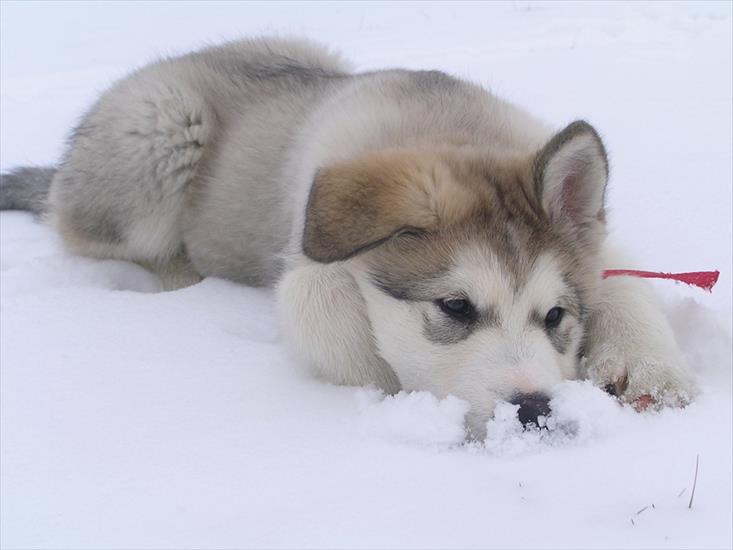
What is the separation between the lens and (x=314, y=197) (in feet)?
7.50

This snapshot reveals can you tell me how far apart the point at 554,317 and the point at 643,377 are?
0.31 metres

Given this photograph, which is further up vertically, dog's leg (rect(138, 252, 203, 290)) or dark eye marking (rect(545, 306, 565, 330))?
dark eye marking (rect(545, 306, 565, 330))

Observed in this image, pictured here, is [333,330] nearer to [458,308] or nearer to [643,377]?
[458,308]

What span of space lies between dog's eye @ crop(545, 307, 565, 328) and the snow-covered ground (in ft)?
0.88

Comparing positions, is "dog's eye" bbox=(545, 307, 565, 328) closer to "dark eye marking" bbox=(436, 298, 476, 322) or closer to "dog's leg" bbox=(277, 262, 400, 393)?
"dark eye marking" bbox=(436, 298, 476, 322)

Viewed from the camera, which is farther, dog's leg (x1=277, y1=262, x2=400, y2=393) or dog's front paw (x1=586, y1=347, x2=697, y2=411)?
dog's leg (x1=277, y1=262, x2=400, y2=393)

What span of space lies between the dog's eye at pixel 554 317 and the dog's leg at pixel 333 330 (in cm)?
53

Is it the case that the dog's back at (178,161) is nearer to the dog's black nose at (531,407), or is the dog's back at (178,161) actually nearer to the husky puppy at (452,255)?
the husky puppy at (452,255)

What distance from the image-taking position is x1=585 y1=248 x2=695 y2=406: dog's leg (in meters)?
2.27

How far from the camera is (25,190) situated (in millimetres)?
4695

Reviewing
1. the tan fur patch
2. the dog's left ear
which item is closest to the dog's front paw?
the dog's left ear

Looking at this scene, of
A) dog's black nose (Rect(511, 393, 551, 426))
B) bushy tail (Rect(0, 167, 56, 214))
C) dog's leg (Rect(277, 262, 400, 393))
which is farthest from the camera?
bushy tail (Rect(0, 167, 56, 214))

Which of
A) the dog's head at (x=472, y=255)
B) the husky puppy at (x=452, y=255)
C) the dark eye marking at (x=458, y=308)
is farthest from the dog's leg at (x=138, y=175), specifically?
the dark eye marking at (x=458, y=308)

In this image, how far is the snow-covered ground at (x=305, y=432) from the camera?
1.66 metres
